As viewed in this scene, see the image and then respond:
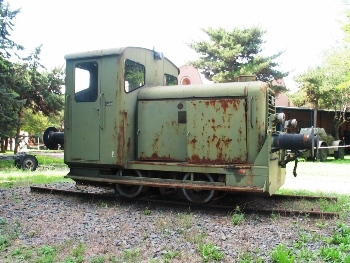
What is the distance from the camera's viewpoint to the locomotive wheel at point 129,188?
706cm

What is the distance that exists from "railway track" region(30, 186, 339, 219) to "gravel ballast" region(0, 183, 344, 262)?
0.60 ft

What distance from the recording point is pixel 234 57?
2448cm

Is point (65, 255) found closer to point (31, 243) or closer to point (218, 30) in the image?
point (31, 243)

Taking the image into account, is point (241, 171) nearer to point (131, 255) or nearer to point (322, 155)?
point (131, 255)

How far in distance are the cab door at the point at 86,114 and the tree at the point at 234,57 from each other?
1717 centimetres

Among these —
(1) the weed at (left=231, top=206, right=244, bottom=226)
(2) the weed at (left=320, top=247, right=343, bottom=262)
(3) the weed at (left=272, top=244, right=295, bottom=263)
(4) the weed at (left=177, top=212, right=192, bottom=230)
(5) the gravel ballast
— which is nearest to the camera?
(3) the weed at (left=272, top=244, right=295, bottom=263)

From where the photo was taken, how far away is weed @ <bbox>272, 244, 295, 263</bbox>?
A: 12.4ft

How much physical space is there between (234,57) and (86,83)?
726 inches

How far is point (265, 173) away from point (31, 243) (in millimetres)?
3531

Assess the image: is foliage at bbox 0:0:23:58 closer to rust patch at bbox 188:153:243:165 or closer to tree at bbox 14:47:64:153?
tree at bbox 14:47:64:153

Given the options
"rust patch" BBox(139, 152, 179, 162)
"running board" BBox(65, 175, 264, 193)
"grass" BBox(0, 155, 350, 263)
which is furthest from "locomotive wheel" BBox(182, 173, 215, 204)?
"grass" BBox(0, 155, 350, 263)

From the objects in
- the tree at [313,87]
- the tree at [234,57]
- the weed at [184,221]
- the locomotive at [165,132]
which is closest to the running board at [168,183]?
the locomotive at [165,132]

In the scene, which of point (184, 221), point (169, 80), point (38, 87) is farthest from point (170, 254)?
point (38, 87)

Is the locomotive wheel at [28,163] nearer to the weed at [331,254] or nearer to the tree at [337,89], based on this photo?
the weed at [331,254]
